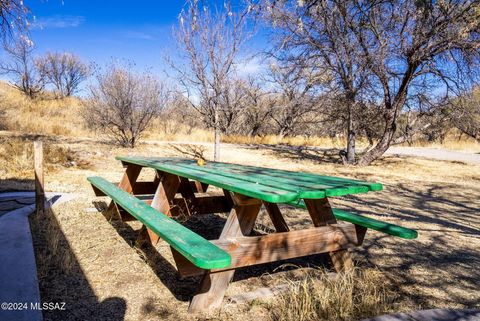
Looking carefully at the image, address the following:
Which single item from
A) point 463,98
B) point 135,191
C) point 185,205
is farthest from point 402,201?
point 463,98

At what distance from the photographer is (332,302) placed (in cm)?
224

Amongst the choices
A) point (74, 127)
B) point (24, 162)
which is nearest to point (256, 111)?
point (74, 127)

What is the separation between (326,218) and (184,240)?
1.18 meters

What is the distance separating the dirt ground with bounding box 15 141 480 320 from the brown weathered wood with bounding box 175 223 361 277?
31cm

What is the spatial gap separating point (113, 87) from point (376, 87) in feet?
25.4

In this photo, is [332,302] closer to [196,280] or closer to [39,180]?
[196,280]

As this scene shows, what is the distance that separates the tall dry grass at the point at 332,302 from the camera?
6.97 ft

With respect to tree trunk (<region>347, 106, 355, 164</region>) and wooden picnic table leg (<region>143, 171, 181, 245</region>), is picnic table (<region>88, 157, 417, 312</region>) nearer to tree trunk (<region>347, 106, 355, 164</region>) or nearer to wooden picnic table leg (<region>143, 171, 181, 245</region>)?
wooden picnic table leg (<region>143, 171, 181, 245</region>)

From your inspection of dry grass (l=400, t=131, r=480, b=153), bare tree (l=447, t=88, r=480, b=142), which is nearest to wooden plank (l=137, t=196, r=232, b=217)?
bare tree (l=447, t=88, r=480, b=142)

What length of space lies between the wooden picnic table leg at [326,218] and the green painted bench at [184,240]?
982mm

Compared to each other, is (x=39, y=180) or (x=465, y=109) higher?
(x=465, y=109)

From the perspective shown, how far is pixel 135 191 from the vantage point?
4625 millimetres

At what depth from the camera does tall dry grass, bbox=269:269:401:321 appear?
2.12m

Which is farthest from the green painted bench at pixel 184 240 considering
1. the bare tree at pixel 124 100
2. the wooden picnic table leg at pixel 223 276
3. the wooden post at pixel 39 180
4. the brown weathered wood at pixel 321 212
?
the bare tree at pixel 124 100
